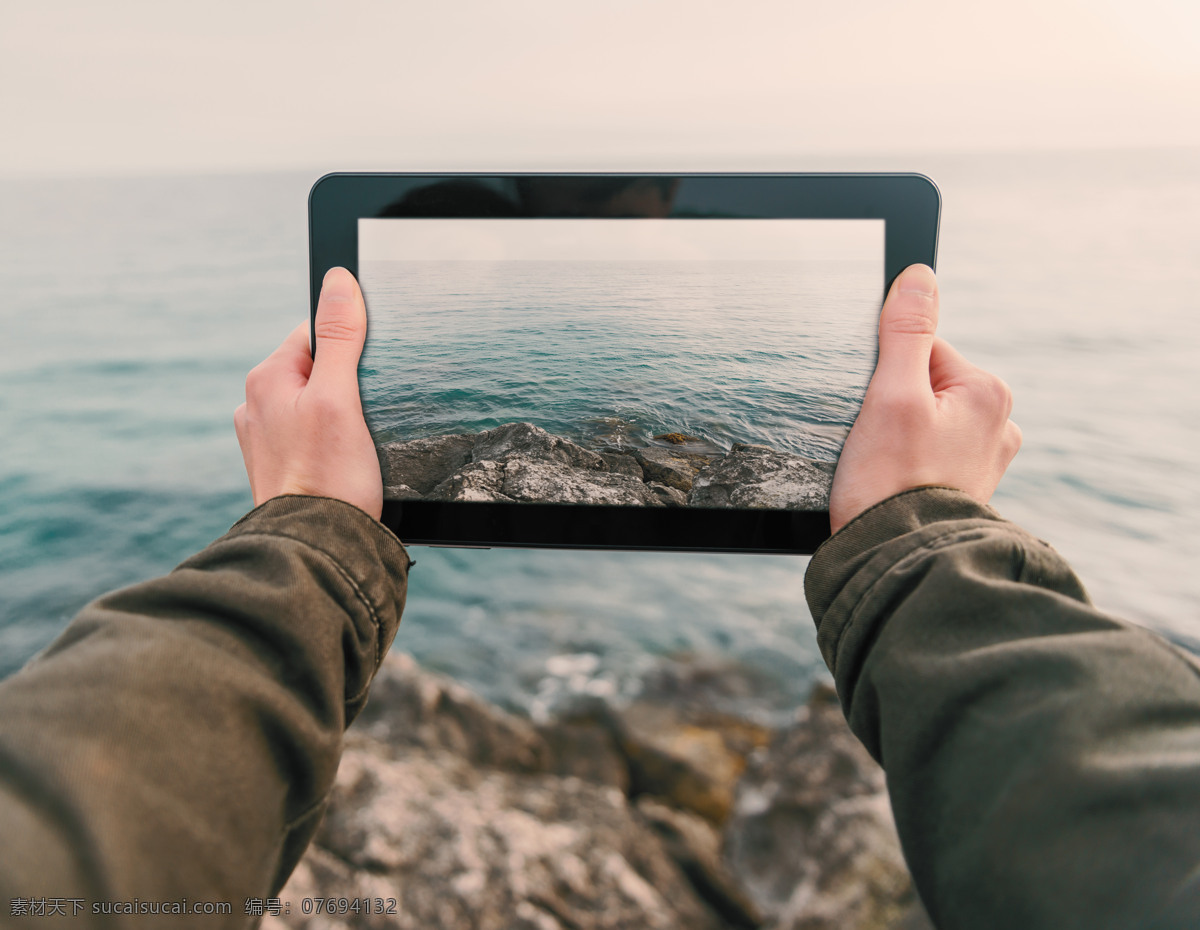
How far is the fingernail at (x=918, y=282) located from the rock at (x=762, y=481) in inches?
14.5

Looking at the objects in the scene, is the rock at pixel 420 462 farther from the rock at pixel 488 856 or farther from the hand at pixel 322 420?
the rock at pixel 488 856

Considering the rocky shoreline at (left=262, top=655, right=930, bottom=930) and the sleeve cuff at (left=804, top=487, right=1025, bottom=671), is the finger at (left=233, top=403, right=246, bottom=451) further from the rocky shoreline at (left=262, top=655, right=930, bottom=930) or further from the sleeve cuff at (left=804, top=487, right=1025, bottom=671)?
the rocky shoreline at (left=262, top=655, right=930, bottom=930)

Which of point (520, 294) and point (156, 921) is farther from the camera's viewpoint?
point (520, 294)

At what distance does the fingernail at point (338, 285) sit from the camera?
129cm

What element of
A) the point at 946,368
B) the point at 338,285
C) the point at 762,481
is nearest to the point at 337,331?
the point at 338,285

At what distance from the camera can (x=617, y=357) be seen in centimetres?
137

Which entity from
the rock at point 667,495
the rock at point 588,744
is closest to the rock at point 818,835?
the rock at point 588,744

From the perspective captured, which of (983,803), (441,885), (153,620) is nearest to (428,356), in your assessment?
(153,620)

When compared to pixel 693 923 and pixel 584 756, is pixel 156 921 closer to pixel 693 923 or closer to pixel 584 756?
pixel 693 923

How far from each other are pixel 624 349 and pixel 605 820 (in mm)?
1955

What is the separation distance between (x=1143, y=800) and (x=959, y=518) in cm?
49

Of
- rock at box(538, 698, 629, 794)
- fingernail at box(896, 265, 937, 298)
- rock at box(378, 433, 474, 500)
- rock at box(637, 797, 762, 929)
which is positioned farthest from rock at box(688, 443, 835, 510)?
rock at box(538, 698, 629, 794)

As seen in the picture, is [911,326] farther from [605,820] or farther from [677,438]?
[605,820]

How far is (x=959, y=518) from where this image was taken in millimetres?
1006
